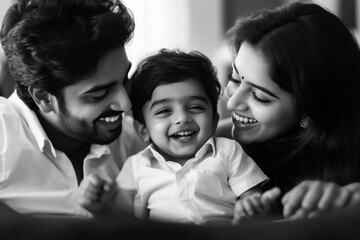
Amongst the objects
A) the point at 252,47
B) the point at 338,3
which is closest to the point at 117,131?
the point at 252,47

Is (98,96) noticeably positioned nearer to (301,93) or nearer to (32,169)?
(32,169)

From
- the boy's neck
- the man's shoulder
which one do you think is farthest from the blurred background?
the boy's neck

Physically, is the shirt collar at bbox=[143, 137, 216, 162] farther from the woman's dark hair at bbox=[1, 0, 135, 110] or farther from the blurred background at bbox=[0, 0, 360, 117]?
the blurred background at bbox=[0, 0, 360, 117]

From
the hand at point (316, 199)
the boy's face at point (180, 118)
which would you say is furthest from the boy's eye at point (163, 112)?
the hand at point (316, 199)

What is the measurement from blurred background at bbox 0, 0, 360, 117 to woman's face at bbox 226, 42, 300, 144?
9.41ft

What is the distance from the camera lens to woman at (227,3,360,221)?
123 cm

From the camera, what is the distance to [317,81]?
124cm

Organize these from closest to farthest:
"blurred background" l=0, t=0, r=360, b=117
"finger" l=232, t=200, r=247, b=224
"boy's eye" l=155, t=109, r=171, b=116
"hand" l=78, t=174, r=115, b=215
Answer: "finger" l=232, t=200, r=247, b=224 < "hand" l=78, t=174, r=115, b=215 < "boy's eye" l=155, t=109, r=171, b=116 < "blurred background" l=0, t=0, r=360, b=117

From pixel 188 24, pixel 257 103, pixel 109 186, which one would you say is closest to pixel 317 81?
pixel 257 103

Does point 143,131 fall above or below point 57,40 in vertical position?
below

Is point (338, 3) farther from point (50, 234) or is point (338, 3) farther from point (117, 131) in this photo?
point (50, 234)

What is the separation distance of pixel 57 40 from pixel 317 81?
63cm

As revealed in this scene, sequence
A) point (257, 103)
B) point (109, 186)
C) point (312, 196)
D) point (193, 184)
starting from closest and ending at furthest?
1. point (312, 196)
2. point (109, 186)
3. point (193, 184)
4. point (257, 103)

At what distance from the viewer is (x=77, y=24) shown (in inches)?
50.4
